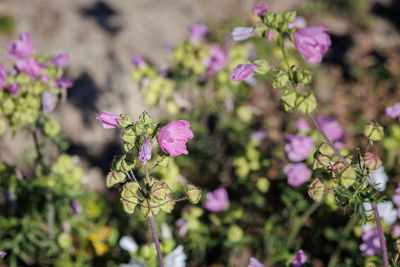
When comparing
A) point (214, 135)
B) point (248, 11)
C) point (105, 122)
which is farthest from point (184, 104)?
point (248, 11)

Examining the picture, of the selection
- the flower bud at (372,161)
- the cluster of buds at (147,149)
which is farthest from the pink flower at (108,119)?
the flower bud at (372,161)

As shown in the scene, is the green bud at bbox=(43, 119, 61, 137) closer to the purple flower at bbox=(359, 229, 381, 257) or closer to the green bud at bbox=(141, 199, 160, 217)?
the green bud at bbox=(141, 199, 160, 217)

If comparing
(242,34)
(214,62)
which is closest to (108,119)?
(242,34)

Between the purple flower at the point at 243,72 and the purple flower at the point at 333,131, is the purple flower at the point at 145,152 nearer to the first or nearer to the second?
the purple flower at the point at 243,72

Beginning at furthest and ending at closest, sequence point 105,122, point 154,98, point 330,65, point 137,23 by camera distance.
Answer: point 330,65
point 137,23
point 154,98
point 105,122

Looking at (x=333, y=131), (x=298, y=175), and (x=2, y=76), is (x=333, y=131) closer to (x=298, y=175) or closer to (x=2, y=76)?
(x=298, y=175)

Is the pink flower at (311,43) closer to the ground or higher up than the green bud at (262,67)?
higher up

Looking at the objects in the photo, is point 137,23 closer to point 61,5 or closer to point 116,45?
point 116,45
